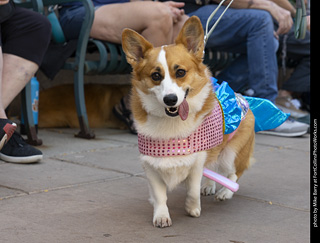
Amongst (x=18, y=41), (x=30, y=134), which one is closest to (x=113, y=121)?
(x=30, y=134)

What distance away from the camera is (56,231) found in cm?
237

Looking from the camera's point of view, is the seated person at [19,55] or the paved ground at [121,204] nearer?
the paved ground at [121,204]

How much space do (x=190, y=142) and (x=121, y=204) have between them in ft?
1.77

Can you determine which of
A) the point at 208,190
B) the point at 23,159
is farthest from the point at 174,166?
the point at 23,159

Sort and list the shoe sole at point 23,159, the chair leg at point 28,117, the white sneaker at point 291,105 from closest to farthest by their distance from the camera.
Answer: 1. the shoe sole at point 23,159
2. the chair leg at point 28,117
3. the white sneaker at point 291,105

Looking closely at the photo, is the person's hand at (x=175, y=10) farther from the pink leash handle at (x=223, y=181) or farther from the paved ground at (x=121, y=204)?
the pink leash handle at (x=223, y=181)

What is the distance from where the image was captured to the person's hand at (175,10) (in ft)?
15.3

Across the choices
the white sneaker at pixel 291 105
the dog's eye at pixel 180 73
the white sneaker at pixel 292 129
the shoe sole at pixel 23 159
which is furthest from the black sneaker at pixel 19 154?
the white sneaker at pixel 291 105

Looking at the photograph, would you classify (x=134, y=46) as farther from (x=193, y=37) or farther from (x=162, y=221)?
(x=162, y=221)

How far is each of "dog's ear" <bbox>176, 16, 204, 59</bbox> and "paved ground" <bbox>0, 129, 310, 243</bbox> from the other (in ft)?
2.81

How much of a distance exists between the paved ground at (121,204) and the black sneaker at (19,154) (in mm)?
48

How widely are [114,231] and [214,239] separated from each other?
454 mm

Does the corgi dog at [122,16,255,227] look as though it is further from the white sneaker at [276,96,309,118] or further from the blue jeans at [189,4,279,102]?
the white sneaker at [276,96,309,118]

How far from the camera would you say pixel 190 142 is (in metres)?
2.65
